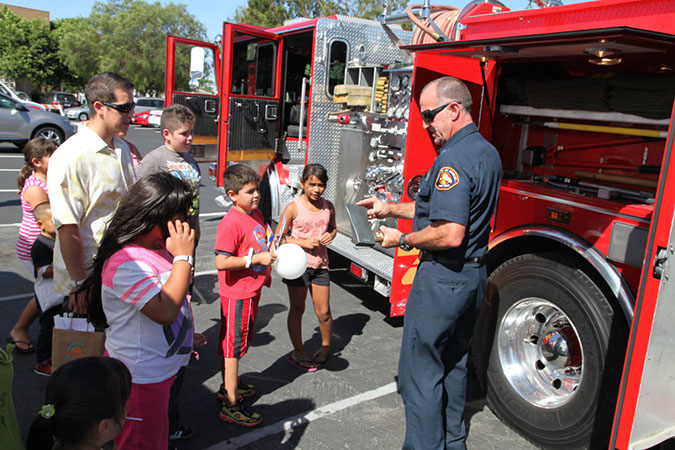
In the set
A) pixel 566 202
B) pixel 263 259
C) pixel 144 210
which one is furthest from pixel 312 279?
pixel 144 210

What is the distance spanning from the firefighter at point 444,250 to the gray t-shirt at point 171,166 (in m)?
1.53

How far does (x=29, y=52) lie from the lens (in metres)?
43.5

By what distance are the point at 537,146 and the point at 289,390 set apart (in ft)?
8.50

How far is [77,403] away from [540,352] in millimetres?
2662

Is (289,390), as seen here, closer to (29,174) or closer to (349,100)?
(29,174)

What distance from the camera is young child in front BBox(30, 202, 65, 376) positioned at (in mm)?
3395

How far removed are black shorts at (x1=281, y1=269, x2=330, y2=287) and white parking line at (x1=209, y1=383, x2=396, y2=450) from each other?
0.81 metres

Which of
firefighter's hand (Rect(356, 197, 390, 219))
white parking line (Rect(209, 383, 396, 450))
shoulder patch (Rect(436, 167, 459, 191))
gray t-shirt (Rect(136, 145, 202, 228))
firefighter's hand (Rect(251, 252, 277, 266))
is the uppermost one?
shoulder patch (Rect(436, 167, 459, 191))

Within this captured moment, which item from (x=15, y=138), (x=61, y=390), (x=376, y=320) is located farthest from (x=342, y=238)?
(x=15, y=138)

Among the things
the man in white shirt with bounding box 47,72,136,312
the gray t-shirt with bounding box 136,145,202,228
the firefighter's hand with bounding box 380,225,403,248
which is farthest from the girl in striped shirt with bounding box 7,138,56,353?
the firefighter's hand with bounding box 380,225,403,248

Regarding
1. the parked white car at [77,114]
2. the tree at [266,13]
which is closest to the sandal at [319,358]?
the tree at [266,13]

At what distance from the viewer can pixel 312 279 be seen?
3.72m

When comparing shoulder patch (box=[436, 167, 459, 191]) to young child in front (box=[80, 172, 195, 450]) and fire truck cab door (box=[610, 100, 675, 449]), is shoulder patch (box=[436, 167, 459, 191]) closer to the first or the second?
fire truck cab door (box=[610, 100, 675, 449])

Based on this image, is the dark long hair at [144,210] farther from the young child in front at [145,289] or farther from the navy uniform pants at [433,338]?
the navy uniform pants at [433,338]
